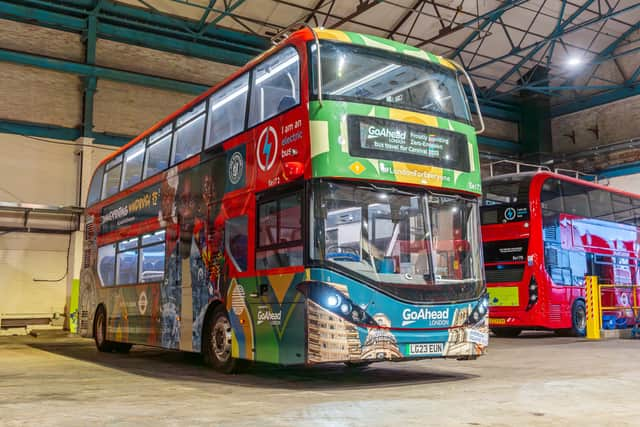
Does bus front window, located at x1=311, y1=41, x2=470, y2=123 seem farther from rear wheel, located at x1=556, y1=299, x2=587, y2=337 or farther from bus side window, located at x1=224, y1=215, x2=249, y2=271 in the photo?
rear wheel, located at x1=556, y1=299, x2=587, y2=337

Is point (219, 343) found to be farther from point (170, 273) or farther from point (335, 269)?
point (335, 269)

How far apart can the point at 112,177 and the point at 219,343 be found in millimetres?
5971

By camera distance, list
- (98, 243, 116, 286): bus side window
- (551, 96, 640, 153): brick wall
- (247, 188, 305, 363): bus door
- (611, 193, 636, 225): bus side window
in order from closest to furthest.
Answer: (247, 188, 305, 363): bus door
(98, 243, 116, 286): bus side window
(611, 193, 636, 225): bus side window
(551, 96, 640, 153): brick wall

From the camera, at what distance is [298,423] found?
5227mm

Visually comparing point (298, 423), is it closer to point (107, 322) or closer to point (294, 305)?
point (294, 305)

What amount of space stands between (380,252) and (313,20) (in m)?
17.0

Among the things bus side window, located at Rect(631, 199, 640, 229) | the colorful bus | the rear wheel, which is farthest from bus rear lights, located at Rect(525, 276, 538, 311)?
bus side window, located at Rect(631, 199, 640, 229)

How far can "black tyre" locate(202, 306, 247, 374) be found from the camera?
357 inches

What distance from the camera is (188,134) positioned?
35.3ft

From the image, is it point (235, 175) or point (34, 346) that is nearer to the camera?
point (235, 175)

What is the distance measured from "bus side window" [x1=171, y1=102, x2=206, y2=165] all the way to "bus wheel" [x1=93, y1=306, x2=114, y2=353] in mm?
4254

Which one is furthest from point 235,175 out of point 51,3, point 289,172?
point 51,3

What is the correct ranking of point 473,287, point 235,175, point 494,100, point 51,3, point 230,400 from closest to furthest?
point 230,400 → point 473,287 → point 235,175 → point 51,3 → point 494,100

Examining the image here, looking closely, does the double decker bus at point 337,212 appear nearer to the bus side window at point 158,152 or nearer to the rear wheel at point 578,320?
the bus side window at point 158,152
